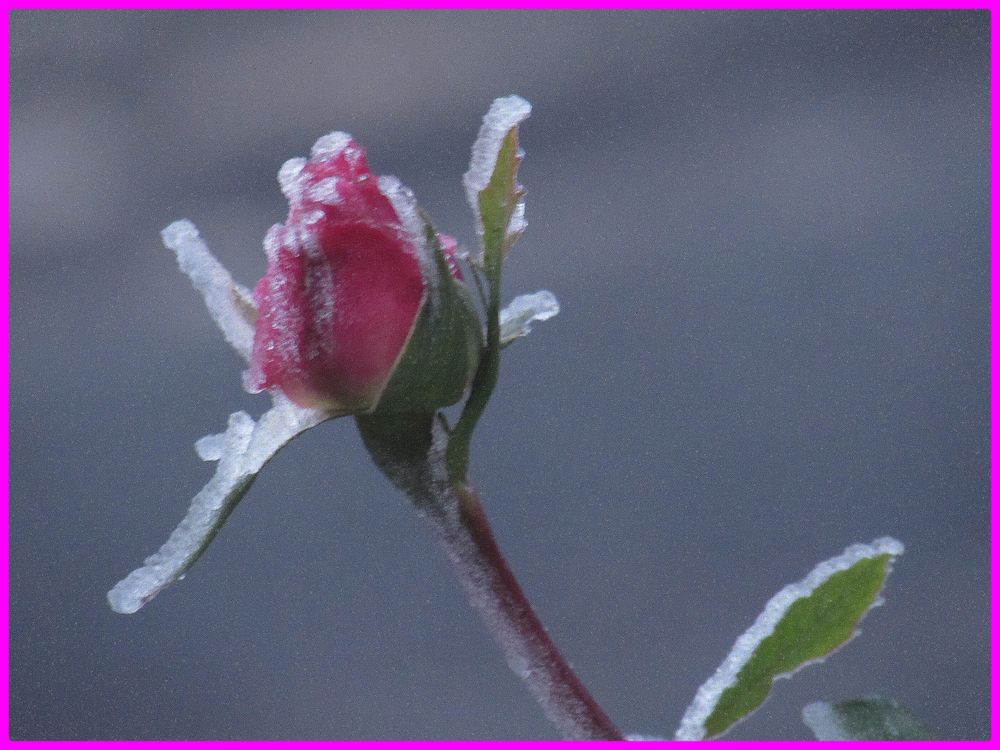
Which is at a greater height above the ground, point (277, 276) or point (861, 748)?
point (277, 276)

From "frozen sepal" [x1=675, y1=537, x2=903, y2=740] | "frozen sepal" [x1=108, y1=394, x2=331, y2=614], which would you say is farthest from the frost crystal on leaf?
"frozen sepal" [x1=675, y1=537, x2=903, y2=740]

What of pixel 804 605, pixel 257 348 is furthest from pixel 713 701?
pixel 257 348

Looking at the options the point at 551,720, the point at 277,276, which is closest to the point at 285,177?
the point at 277,276

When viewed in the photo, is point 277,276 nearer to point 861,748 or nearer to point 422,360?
point 422,360

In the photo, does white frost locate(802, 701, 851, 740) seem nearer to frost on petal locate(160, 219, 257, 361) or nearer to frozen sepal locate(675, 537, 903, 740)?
frozen sepal locate(675, 537, 903, 740)

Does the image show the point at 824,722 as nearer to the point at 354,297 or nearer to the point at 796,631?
the point at 796,631
